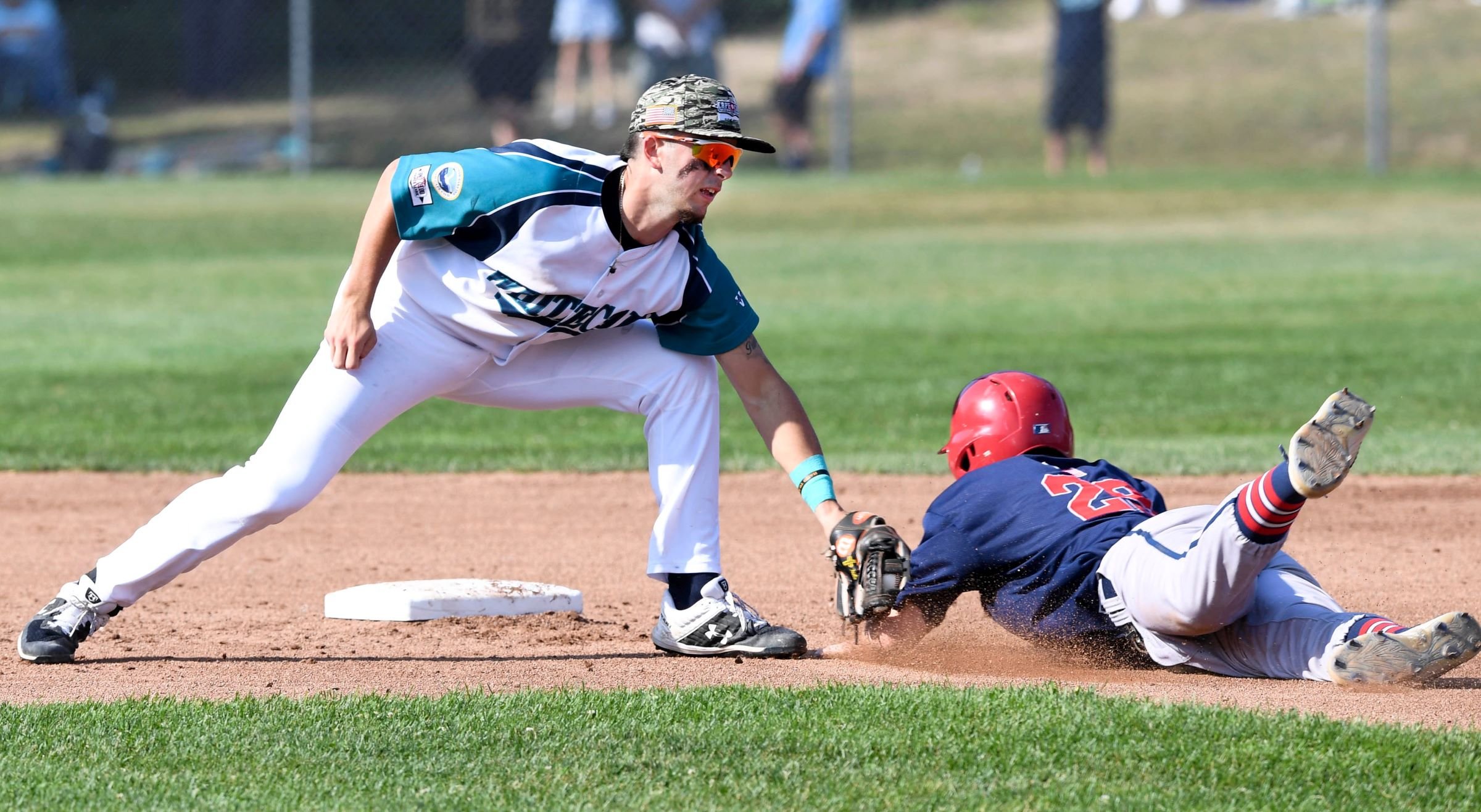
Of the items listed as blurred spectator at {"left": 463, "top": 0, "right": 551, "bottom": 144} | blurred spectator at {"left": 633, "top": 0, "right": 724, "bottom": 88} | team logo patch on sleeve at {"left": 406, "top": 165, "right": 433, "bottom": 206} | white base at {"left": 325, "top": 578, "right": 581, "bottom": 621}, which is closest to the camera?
team logo patch on sleeve at {"left": 406, "top": 165, "right": 433, "bottom": 206}

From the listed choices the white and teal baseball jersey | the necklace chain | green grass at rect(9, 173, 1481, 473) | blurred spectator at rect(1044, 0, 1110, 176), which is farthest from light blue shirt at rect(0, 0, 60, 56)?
the necklace chain

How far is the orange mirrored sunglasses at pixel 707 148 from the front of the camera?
4.81 m

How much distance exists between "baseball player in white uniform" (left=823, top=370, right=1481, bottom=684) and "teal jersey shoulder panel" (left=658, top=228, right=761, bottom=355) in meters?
0.73

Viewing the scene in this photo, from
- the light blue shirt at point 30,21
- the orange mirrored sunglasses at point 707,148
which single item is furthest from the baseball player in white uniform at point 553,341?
the light blue shirt at point 30,21

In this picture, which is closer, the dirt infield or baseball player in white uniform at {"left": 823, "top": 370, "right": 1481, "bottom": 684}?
baseball player in white uniform at {"left": 823, "top": 370, "right": 1481, "bottom": 684}

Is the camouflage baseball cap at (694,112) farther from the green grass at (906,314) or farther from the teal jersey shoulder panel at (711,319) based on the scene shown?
the green grass at (906,314)

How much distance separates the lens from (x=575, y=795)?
3893mm

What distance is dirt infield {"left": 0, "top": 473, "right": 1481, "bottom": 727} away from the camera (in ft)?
16.5

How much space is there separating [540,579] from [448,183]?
2356 mm

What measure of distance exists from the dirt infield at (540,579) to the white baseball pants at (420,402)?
34 centimetres

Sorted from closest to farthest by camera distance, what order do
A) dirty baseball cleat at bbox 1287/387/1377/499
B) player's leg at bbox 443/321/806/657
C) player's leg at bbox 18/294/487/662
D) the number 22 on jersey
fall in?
dirty baseball cleat at bbox 1287/387/1377/499 < player's leg at bbox 18/294/487/662 < the number 22 on jersey < player's leg at bbox 443/321/806/657

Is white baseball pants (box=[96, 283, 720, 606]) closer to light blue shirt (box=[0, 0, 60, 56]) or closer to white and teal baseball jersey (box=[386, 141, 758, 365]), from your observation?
white and teal baseball jersey (box=[386, 141, 758, 365])

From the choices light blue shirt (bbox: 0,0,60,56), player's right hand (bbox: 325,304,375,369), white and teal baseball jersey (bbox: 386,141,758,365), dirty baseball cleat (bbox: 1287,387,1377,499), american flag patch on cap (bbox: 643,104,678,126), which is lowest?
dirty baseball cleat (bbox: 1287,387,1377,499)

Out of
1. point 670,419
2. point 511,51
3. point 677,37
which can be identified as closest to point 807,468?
point 670,419
